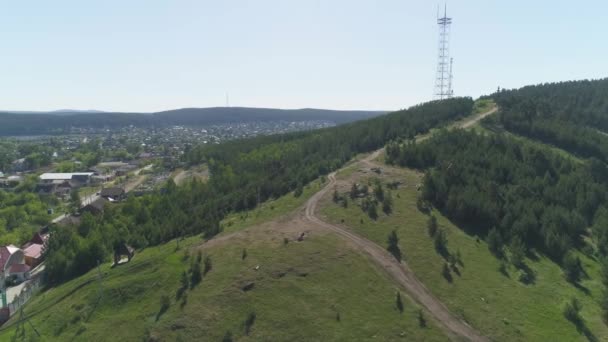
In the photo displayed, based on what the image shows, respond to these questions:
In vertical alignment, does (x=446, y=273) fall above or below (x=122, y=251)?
above

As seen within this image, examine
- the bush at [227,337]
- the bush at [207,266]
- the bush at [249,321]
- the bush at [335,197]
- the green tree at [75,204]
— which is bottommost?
the green tree at [75,204]

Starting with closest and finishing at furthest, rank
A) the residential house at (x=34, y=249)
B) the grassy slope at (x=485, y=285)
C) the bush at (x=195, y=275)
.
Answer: the grassy slope at (x=485, y=285) < the bush at (x=195, y=275) < the residential house at (x=34, y=249)

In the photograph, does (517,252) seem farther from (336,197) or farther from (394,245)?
(336,197)

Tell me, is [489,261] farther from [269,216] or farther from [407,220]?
[269,216]

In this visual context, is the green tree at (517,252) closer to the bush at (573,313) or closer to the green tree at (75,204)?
the bush at (573,313)

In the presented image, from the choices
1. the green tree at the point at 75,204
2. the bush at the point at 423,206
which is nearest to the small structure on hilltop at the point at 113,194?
the green tree at the point at 75,204

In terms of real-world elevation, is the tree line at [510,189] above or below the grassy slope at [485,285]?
above

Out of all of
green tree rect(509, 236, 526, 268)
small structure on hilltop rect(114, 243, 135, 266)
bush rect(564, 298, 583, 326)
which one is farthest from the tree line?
small structure on hilltop rect(114, 243, 135, 266)

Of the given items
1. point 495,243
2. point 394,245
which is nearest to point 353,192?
point 394,245
